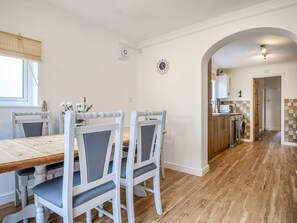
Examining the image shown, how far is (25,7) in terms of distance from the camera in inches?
81.0

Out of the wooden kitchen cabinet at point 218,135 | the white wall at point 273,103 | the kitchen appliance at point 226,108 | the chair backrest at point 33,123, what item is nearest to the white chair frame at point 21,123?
the chair backrest at point 33,123

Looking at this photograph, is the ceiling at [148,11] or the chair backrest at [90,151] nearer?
the chair backrest at [90,151]

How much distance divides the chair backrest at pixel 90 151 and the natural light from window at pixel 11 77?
→ 5.30 ft

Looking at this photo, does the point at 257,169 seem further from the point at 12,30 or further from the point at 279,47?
the point at 12,30

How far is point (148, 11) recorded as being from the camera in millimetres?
2395

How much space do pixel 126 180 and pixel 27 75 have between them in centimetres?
174

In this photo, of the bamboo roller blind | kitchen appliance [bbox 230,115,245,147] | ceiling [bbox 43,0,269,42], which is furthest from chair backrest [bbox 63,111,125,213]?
kitchen appliance [bbox 230,115,245,147]

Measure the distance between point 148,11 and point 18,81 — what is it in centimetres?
183

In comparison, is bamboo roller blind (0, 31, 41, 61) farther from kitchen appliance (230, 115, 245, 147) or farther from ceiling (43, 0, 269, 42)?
kitchen appliance (230, 115, 245, 147)

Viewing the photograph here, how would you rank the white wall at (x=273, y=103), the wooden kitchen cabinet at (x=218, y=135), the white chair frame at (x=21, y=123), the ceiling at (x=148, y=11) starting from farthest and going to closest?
the white wall at (x=273, y=103), the wooden kitchen cabinet at (x=218, y=135), the ceiling at (x=148, y=11), the white chair frame at (x=21, y=123)

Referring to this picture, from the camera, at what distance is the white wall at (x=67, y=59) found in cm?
199

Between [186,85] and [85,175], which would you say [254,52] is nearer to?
[186,85]

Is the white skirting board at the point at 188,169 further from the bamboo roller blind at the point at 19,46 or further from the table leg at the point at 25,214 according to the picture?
the bamboo roller blind at the point at 19,46

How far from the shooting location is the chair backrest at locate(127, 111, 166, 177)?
142cm
